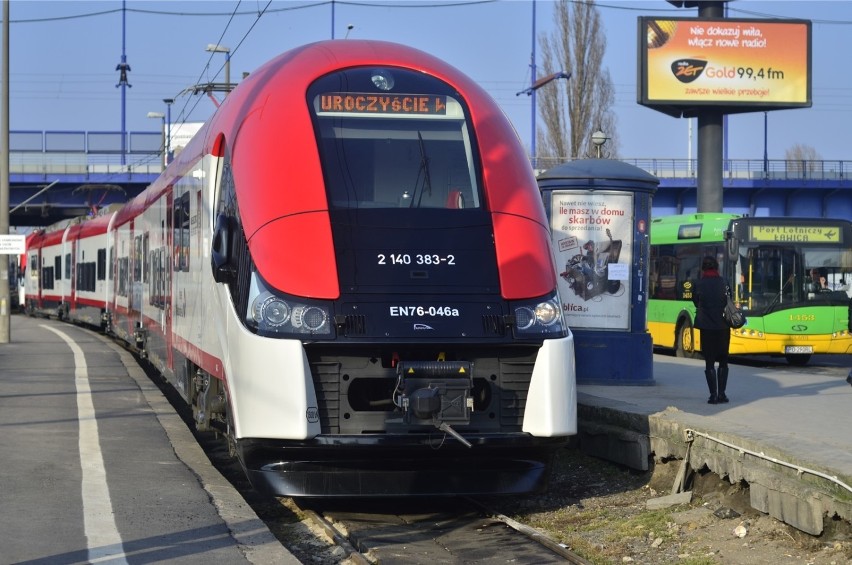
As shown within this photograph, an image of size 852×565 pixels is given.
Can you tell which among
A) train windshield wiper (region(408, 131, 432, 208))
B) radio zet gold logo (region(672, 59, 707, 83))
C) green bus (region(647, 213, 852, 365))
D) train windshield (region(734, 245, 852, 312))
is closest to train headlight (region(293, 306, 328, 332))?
train windshield wiper (region(408, 131, 432, 208))

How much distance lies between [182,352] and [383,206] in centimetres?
452

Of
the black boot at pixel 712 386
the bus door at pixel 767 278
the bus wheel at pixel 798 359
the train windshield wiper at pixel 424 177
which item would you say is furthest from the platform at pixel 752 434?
the bus wheel at pixel 798 359

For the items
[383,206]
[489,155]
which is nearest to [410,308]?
[383,206]

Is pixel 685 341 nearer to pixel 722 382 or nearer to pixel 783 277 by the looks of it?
pixel 783 277

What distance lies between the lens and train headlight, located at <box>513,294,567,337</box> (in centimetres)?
842

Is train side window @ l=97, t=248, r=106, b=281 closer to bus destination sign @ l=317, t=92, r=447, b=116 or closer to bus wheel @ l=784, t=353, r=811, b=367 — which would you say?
bus wheel @ l=784, t=353, r=811, b=367

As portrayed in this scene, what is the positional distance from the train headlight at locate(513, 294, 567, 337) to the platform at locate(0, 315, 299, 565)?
2211mm

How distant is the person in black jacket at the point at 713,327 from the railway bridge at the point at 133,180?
117 ft

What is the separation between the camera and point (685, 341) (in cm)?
2523

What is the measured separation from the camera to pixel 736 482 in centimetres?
881

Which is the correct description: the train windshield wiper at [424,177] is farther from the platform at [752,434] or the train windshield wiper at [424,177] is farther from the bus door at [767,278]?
the bus door at [767,278]

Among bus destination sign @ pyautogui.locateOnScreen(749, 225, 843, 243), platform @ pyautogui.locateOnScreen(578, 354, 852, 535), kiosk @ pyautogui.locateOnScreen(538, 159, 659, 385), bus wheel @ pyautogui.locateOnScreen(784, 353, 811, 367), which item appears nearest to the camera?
platform @ pyautogui.locateOnScreen(578, 354, 852, 535)

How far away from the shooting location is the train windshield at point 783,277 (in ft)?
76.4

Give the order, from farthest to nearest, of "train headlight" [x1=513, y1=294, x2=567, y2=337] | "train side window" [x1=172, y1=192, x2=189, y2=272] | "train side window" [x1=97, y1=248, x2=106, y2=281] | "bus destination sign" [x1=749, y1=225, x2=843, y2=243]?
"train side window" [x1=97, y1=248, x2=106, y2=281], "bus destination sign" [x1=749, y1=225, x2=843, y2=243], "train side window" [x1=172, y1=192, x2=189, y2=272], "train headlight" [x1=513, y1=294, x2=567, y2=337]
